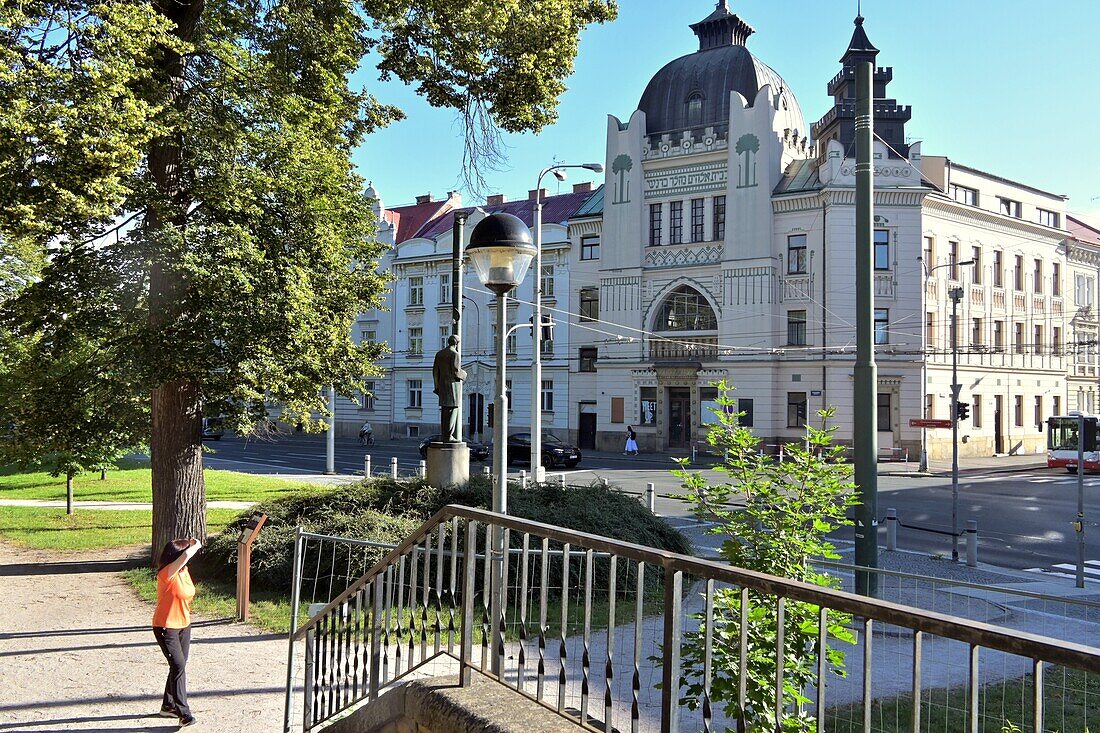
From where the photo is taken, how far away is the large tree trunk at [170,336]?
38.3 feet

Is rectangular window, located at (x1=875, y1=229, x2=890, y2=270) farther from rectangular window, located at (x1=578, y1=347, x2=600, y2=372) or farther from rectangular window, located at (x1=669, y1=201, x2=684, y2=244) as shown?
rectangular window, located at (x1=578, y1=347, x2=600, y2=372)

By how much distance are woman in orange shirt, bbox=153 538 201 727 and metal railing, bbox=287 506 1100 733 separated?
0.94 m

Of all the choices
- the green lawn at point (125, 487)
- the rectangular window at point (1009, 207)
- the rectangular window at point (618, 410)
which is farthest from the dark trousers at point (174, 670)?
the rectangular window at point (1009, 207)

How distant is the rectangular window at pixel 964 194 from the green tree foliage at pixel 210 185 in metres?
36.3

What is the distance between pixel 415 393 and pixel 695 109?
2453 centimetres

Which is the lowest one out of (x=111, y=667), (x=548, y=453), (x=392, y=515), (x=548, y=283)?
(x=111, y=667)

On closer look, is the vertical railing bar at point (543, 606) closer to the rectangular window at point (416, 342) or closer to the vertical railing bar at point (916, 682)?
the vertical railing bar at point (916, 682)

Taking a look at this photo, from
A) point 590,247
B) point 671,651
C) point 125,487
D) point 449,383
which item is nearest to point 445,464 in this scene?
→ point 449,383

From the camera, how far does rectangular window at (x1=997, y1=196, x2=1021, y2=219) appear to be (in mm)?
47750

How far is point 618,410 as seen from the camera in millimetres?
46844

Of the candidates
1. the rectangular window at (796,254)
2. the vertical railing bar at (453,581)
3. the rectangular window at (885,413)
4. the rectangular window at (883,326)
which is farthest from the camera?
the rectangular window at (796,254)

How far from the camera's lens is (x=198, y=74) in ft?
41.7

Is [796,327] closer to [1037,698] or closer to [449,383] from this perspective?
[449,383]

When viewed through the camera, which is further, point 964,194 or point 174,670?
point 964,194
